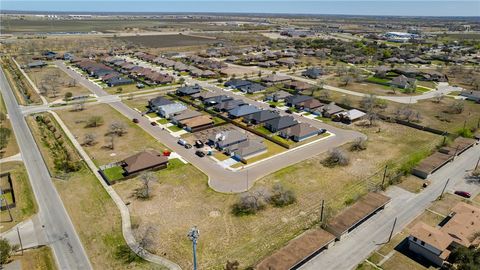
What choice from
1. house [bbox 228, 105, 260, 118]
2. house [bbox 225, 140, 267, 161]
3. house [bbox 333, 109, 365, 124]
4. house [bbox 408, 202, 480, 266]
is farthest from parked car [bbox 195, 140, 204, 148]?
house [bbox 408, 202, 480, 266]

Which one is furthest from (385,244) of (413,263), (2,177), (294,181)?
(2,177)

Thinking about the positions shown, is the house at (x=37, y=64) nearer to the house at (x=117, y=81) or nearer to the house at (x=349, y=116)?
the house at (x=117, y=81)

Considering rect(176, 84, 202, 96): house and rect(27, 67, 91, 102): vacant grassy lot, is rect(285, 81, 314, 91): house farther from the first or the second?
rect(27, 67, 91, 102): vacant grassy lot

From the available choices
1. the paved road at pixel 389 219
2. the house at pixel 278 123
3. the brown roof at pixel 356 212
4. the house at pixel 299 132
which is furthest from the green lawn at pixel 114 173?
the brown roof at pixel 356 212

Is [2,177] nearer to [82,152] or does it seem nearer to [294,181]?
[82,152]

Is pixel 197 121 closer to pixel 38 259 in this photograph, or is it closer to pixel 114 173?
pixel 114 173

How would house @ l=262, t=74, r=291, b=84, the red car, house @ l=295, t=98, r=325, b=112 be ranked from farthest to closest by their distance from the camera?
house @ l=262, t=74, r=291, b=84, house @ l=295, t=98, r=325, b=112, the red car
